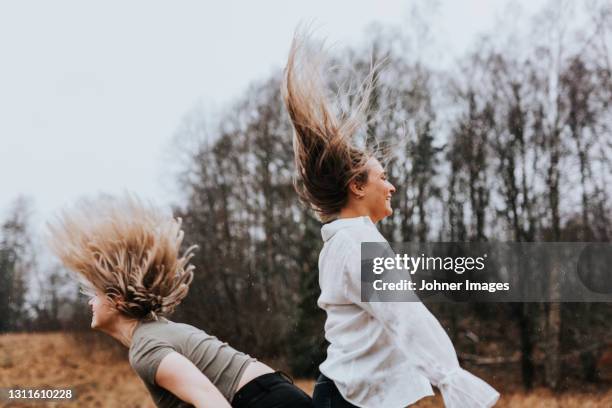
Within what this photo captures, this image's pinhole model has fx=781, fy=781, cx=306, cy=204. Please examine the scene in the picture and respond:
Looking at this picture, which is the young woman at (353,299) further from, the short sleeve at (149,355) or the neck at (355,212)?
the short sleeve at (149,355)

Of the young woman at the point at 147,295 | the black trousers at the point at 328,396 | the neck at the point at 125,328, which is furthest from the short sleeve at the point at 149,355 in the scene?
the black trousers at the point at 328,396

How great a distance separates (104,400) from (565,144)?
10.6 meters

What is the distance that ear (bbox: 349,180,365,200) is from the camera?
2.75 meters

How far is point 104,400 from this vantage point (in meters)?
14.5

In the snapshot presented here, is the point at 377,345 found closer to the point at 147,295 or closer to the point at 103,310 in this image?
the point at 147,295

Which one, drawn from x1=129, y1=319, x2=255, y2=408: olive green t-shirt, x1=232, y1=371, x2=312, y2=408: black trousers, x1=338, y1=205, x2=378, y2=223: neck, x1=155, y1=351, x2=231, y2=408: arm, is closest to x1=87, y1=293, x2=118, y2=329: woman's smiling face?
x1=129, y1=319, x2=255, y2=408: olive green t-shirt

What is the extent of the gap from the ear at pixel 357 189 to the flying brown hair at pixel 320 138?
0.05 ft

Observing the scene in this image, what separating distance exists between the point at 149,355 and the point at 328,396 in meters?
0.59

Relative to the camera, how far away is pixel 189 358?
2.36 m

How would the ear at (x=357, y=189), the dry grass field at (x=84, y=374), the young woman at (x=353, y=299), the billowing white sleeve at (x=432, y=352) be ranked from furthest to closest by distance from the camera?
the dry grass field at (x=84, y=374), the ear at (x=357, y=189), the young woman at (x=353, y=299), the billowing white sleeve at (x=432, y=352)

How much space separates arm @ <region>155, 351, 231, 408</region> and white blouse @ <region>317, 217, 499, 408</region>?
1.50 feet

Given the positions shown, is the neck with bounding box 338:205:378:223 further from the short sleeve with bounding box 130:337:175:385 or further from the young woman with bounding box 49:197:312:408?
the short sleeve with bounding box 130:337:175:385

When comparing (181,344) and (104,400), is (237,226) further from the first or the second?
(181,344)

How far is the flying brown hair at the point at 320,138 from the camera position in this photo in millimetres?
2756
